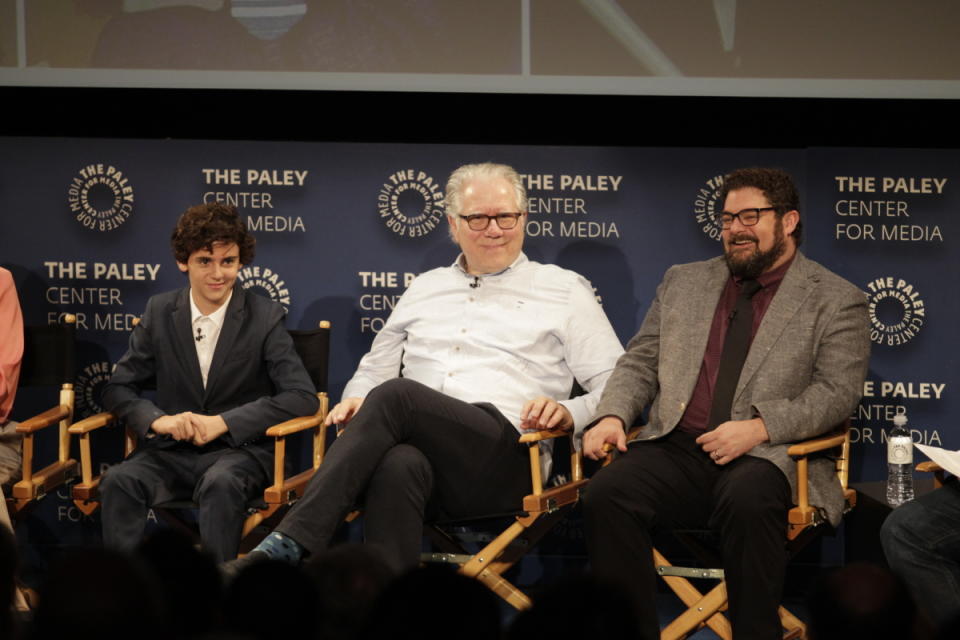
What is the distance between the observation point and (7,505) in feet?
12.1

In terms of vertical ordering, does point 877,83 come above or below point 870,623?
above

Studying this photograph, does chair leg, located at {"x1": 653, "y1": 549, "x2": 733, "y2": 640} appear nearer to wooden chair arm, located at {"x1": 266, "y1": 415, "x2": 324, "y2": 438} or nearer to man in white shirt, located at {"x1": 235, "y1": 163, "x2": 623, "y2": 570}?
man in white shirt, located at {"x1": 235, "y1": 163, "x2": 623, "y2": 570}

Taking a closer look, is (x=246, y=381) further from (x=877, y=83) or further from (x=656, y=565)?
(x=877, y=83)

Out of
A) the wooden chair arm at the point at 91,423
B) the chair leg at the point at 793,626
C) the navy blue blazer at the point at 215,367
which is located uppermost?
the navy blue blazer at the point at 215,367

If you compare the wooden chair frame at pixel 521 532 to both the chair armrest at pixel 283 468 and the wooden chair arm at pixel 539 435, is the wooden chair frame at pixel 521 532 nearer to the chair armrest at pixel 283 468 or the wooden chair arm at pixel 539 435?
the wooden chair arm at pixel 539 435

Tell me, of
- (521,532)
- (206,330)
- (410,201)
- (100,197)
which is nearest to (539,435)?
(521,532)

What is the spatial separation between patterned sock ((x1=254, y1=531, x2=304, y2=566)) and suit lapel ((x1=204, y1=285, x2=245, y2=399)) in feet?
3.65

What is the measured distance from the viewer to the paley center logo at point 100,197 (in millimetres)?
4492

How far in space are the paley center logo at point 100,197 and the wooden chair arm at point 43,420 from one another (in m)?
0.91

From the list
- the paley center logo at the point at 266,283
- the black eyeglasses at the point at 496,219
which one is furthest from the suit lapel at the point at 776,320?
the paley center logo at the point at 266,283

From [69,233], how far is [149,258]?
1.15 ft

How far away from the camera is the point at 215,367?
3.88 metres

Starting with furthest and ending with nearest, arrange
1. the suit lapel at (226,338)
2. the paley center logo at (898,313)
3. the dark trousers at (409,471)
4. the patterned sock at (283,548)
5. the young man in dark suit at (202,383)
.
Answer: the paley center logo at (898,313) < the suit lapel at (226,338) < the young man in dark suit at (202,383) < the dark trousers at (409,471) < the patterned sock at (283,548)

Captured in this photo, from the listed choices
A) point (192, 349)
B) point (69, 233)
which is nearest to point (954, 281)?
point (192, 349)
